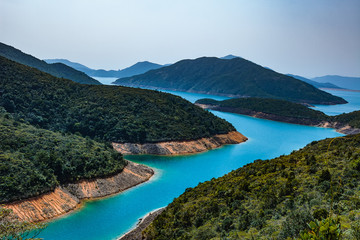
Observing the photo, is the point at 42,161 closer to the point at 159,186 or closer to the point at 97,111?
the point at 159,186

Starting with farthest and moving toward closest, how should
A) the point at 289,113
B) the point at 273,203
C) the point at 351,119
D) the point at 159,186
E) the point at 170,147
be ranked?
the point at 289,113, the point at 351,119, the point at 170,147, the point at 159,186, the point at 273,203

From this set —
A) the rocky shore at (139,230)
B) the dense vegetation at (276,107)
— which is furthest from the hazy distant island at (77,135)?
the dense vegetation at (276,107)

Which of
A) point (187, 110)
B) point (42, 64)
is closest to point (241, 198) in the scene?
point (187, 110)

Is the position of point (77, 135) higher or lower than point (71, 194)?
higher

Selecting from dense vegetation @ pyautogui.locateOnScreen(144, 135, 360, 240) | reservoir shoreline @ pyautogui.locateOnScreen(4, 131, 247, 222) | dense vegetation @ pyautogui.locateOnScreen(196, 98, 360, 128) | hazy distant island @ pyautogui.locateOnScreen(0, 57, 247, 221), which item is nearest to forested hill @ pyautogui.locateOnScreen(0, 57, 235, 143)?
hazy distant island @ pyautogui.locateOnScreen(0, 57, 247, 221)

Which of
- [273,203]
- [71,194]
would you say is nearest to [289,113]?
[71,194]

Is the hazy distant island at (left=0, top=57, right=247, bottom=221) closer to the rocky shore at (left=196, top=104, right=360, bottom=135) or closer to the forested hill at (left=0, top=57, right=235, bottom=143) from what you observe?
the forested hill at (left=0, top=57, right=235, bottom=143)
